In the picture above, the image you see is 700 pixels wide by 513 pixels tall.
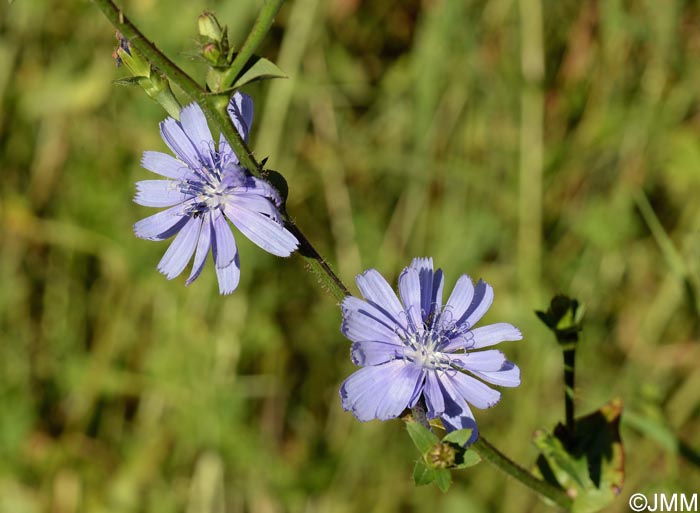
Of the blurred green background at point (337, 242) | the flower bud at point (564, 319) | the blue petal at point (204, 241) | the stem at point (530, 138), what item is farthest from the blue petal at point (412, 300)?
the stem at point (530, 138)

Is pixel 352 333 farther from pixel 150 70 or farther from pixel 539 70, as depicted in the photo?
pixel 539 70

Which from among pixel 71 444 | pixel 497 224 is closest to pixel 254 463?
pixel 71 444

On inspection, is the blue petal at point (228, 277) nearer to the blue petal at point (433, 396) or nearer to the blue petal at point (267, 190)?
the blue petal at point (267, 190)

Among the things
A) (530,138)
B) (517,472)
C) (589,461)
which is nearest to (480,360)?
(517,472)

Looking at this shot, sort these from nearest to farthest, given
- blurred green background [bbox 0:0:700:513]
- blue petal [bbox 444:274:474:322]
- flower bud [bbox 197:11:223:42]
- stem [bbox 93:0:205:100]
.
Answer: stem [bbox 93:0:205:100] → flower bud [bbox 197:11:223:42] → blue petal [bbox 444:274:474:322] → blurred green background [bbox 0:0:700:513]

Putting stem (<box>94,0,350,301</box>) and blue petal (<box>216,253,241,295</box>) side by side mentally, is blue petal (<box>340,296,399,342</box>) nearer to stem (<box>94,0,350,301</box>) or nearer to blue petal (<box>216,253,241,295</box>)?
stem (<box>94,0,350,301</box>)

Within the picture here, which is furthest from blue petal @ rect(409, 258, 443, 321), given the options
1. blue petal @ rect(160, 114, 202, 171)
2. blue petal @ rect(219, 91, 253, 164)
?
blue petal @ rect(160, 114, 202, 171)

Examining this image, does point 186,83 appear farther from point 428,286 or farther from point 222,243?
point 428,286
